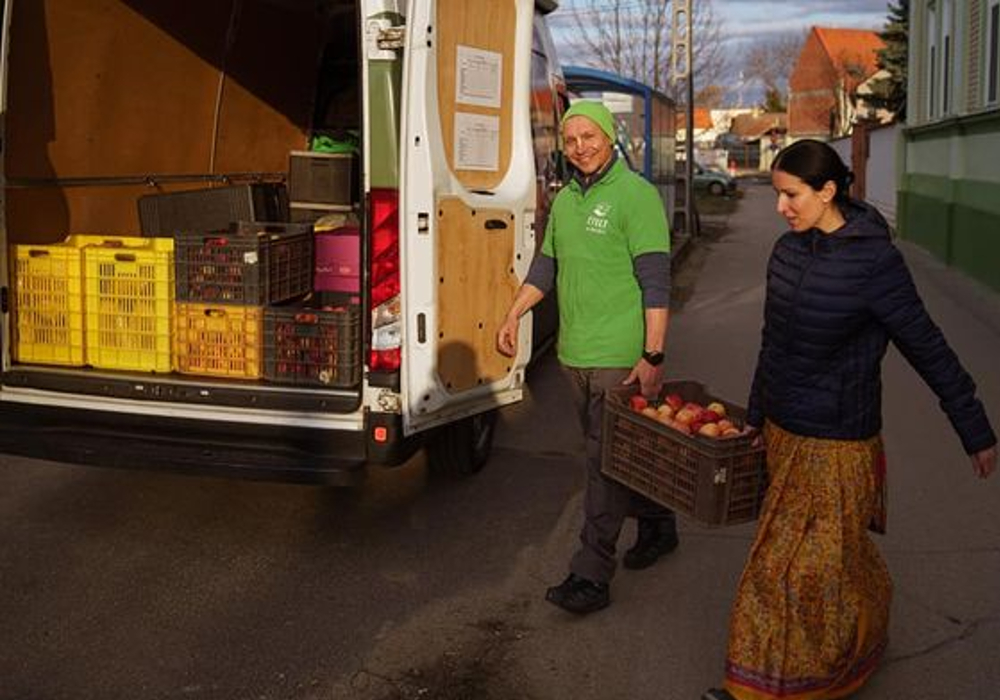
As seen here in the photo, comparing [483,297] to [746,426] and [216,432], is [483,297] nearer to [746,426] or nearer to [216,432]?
[216,432]

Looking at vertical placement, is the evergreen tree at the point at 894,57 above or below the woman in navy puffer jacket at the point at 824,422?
above

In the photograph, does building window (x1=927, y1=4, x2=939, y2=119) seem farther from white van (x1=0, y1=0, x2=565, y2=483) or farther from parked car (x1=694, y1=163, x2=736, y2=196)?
parked car (x1=694, y1=163, x2=736, y2=196)

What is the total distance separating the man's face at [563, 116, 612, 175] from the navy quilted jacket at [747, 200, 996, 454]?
3.38ft

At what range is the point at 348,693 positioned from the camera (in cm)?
414

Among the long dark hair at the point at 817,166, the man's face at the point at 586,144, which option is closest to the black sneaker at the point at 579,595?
the man's face at the point at 586,144

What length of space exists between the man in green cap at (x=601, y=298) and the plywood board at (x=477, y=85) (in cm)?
79

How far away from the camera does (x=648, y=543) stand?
5359mm

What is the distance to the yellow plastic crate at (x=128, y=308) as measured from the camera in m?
5.82

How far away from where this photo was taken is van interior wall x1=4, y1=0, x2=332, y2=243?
20.6 ft

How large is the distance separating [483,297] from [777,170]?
2.12 m

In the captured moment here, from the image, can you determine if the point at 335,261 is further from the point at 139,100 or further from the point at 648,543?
the point at 648,543

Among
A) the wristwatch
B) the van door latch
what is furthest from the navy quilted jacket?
the van door latch

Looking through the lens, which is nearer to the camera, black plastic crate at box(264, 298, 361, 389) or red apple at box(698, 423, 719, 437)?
red apple at box(698, 423, 719, 437)

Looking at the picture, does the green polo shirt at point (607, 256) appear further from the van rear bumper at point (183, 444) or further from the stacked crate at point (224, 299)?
the stacked crate at point (224, 299)
